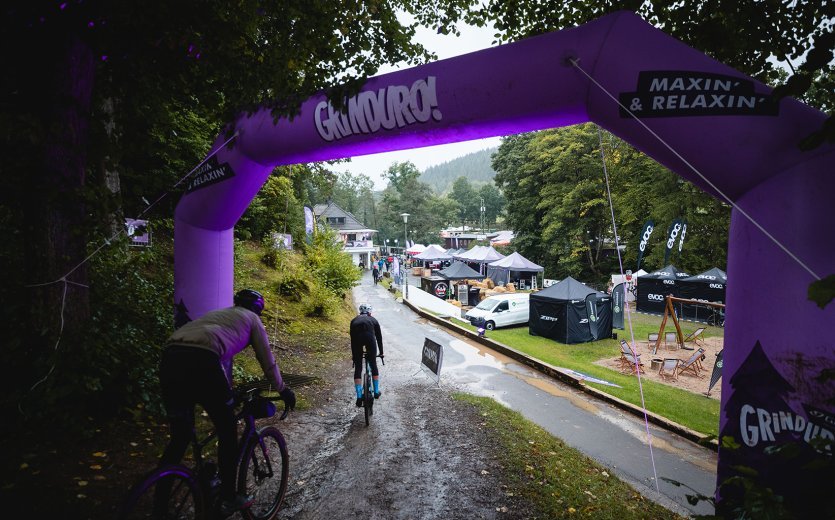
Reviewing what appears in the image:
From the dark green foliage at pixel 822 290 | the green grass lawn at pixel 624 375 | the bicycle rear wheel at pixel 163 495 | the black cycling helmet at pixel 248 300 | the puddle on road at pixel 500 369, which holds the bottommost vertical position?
the green grass lawn at pixel 624 375

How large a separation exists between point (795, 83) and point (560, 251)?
115ft

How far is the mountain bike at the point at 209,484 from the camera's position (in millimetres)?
2646

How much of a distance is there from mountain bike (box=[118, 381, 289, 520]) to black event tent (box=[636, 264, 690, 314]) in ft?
78.3

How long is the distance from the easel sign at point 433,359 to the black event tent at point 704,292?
716 inches

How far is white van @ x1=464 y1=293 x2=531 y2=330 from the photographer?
1858cm

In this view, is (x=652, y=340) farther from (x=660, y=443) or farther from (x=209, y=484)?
(x=209, y=484)

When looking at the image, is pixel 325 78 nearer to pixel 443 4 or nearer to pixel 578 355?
pixel 443 4

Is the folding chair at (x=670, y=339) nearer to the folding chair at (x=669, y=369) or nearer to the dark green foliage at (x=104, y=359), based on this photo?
the folding chair at (x=669, y=369)

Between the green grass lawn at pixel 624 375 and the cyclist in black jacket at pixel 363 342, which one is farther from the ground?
the cyclist in black jacket at pixel 363 342

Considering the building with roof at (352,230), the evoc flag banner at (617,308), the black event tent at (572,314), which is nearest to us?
the black event tent at (572,314)

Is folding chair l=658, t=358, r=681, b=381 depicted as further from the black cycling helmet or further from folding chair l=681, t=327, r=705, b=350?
the black cycling helmet

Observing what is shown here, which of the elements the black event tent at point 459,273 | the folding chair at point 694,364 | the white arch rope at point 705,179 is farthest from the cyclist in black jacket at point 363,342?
the black event tent at point 459,273

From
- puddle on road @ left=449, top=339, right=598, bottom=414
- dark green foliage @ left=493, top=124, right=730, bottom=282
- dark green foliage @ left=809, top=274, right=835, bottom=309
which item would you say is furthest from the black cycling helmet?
dark green foliage @ left=493, top=124, right=730, bottom=282

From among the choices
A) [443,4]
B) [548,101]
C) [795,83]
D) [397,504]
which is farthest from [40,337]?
[443,4]
